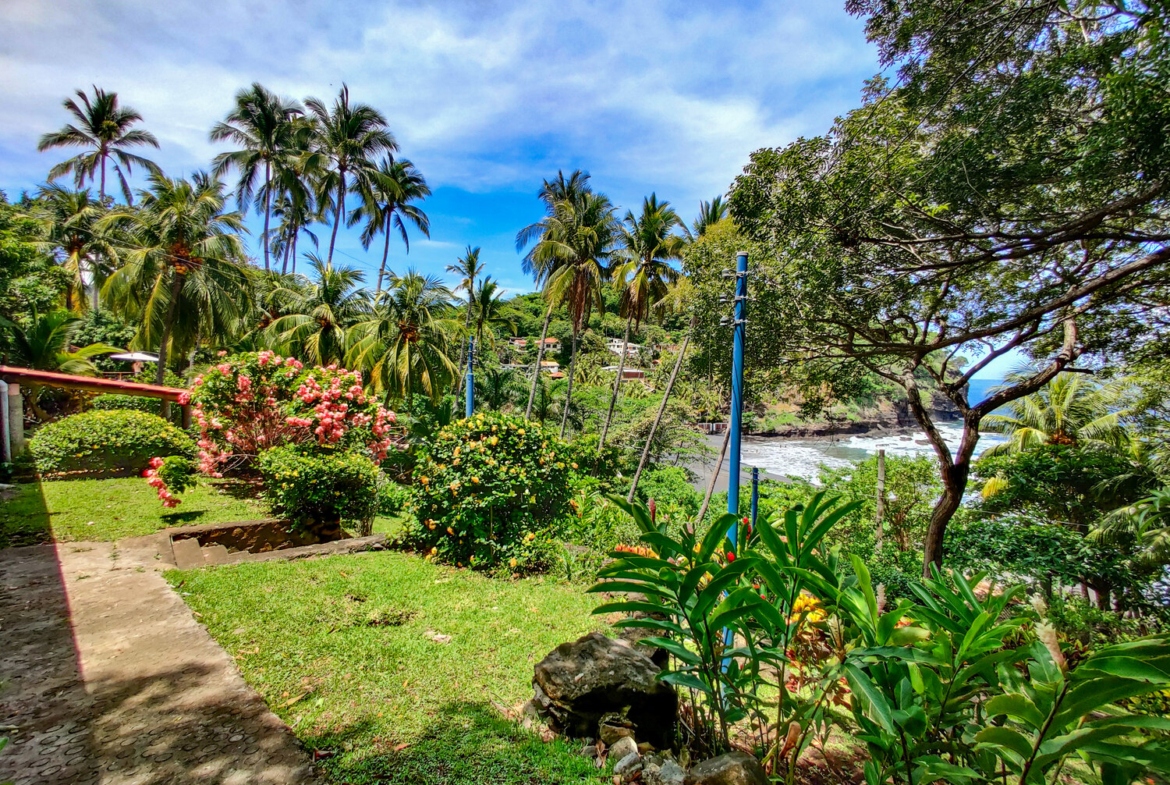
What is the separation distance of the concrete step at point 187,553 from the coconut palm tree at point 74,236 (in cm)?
1973

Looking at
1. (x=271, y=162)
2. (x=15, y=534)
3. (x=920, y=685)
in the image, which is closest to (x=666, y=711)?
(x=920, y=685)

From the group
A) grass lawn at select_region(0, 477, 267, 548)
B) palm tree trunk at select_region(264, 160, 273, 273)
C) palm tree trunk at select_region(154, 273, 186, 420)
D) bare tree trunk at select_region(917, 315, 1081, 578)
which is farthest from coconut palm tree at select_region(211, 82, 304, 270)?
bare tree trunk at select_region(917, 315, 1081, 578)

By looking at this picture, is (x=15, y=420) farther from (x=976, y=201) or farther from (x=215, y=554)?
(x=976, y=201)

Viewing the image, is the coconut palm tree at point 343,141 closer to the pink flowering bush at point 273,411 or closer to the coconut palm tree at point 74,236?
the coconut palm tree at point 74,236

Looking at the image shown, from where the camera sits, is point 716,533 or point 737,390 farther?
point 737,390

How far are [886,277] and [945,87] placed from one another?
1839mm

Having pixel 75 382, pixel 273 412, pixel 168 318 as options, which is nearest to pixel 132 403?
pixel 168 318

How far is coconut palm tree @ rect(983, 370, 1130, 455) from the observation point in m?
10.7

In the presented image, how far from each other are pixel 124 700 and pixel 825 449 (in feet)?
111

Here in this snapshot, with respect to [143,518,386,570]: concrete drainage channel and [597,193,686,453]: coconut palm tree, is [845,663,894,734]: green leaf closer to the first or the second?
[143,518,386,570]: concrete drainage channel

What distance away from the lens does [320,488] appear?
262 inches

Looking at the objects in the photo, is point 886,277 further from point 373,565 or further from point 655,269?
point 655,269

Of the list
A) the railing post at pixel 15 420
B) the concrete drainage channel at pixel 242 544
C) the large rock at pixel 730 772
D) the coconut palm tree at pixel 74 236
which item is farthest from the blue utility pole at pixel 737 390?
the coconut palm tree at pixel 74 236

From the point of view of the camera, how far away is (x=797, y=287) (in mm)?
5961
